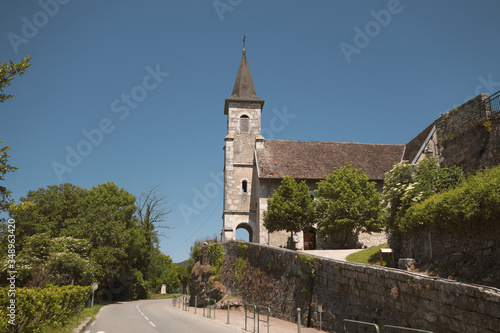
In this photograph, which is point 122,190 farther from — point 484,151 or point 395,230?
point 484,151

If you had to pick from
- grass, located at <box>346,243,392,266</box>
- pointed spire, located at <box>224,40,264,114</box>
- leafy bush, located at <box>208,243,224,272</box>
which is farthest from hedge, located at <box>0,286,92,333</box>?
pointed spire, located at <box>224,40,264,114</box>

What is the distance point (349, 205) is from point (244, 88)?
17.8 metres

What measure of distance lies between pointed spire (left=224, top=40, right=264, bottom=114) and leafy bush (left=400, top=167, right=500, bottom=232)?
82.7 feet

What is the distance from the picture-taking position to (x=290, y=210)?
26.8 m

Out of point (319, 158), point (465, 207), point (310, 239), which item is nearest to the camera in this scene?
point (465, 207)

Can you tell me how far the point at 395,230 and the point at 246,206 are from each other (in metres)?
19.6

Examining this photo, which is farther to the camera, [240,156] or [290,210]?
→ [240,156]

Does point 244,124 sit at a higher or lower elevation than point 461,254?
higher

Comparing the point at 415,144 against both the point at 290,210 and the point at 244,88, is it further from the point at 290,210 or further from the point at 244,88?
the point at 244,88

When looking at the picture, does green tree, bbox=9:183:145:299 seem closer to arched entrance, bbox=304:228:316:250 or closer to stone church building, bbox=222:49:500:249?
stone church building, bbox=222:49:500:249

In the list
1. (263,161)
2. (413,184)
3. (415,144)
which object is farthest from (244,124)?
(413,184)

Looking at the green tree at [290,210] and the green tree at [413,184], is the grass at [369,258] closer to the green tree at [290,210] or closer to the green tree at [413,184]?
the green tree at [413,184]

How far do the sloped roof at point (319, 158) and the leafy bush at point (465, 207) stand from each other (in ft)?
60.0

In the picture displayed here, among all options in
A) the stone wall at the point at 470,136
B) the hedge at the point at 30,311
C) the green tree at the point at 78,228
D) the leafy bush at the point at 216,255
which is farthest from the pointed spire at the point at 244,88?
the hedge at the point at 30,311
